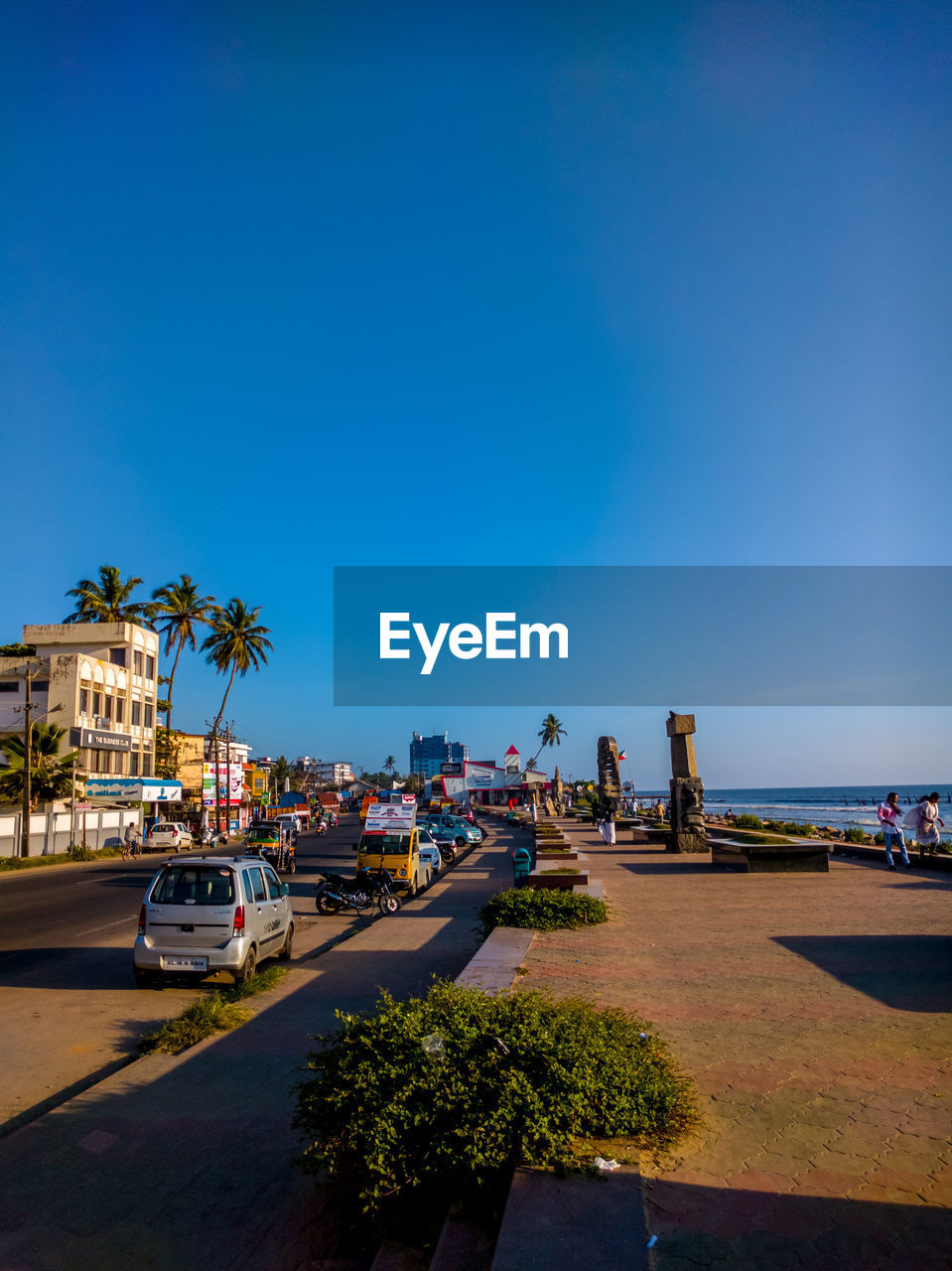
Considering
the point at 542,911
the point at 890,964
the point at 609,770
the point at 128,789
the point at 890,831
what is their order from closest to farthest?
the point at 890,964
the point at 542,911
the point at 890,831
the point at 609,770
the point at 128,789

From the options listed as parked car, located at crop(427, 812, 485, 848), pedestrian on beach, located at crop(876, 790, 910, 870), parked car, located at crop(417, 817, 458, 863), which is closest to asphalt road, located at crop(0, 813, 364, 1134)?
parked car, located at crop(417, 817, 458, 863)

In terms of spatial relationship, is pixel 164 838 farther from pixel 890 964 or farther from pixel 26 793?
pixel 890 964

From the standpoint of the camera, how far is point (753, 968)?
29.5 feet

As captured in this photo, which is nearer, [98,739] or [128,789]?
[98,739]

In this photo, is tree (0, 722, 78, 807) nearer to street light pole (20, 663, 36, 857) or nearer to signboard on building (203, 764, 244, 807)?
street light pole (20, 663, 36, 857)

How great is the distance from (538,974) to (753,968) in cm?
245

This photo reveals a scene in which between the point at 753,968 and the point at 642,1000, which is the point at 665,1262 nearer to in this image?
the point at 642,1000

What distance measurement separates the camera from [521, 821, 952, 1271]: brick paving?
3.58 metres

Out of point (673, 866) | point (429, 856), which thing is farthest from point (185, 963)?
point (429, 856)

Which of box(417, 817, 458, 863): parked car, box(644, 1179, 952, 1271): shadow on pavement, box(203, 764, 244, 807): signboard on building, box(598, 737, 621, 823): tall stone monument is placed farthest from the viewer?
box(203, 764, 244, 807): signboard on building

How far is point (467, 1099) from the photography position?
13.6 feet

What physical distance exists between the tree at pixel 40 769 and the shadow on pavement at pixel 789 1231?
42125mm

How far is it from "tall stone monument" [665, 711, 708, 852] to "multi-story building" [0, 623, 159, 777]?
115 ft

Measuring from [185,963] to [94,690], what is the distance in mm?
45720
